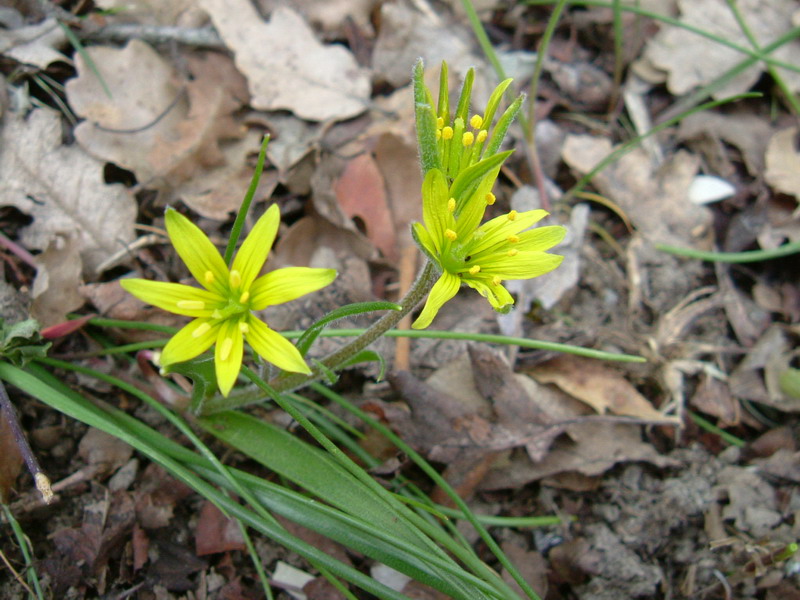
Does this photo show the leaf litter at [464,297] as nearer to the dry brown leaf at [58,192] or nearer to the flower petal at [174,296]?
the dry brown leaf at [58,192]

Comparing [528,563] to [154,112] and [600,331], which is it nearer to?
[600,331]

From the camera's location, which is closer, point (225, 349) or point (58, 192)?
point (225, 349)

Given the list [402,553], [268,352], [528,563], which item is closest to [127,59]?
[268,352]

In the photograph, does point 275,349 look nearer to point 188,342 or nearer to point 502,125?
point 188,342

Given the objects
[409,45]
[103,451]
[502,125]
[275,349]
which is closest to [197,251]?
[275,349]

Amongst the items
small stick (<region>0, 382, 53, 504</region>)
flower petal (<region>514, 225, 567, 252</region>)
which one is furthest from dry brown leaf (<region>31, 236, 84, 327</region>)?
flower petal (<region>514, 225, 567, 252</region>)

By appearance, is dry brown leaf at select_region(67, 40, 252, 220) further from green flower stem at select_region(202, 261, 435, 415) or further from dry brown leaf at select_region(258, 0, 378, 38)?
green flower stem at select_region(202, 261, 435, 415)
